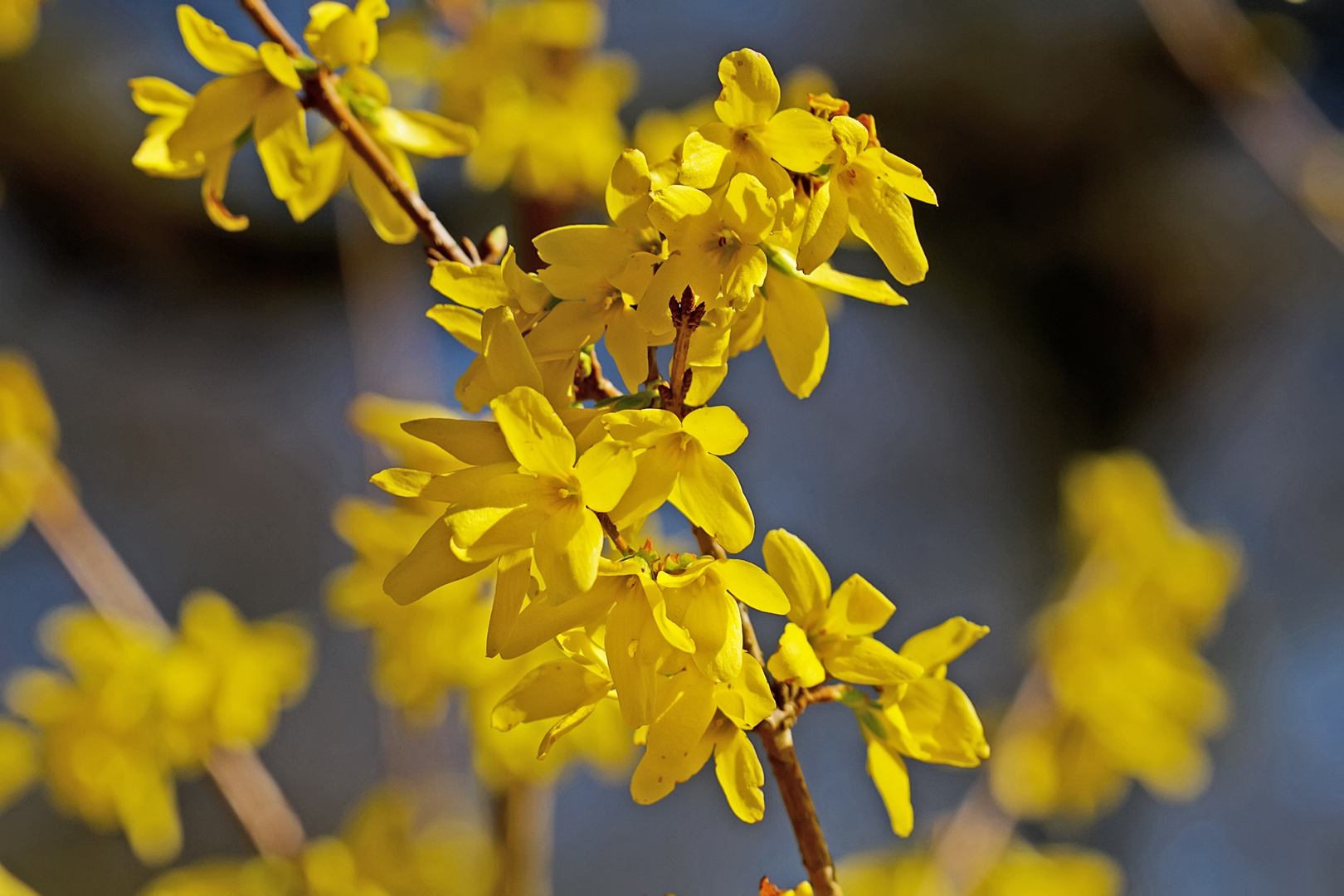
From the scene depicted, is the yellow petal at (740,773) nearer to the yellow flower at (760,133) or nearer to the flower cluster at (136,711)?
the yellow flower at (760,133)

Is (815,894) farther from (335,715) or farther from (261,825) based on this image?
(335,715)

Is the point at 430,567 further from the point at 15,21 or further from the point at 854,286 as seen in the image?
the point at 15,21

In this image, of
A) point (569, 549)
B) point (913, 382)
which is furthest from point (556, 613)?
point (913, 382)

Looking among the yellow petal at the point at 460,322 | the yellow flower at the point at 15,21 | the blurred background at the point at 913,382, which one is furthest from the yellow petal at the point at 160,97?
the blurred background at the point at 913,382

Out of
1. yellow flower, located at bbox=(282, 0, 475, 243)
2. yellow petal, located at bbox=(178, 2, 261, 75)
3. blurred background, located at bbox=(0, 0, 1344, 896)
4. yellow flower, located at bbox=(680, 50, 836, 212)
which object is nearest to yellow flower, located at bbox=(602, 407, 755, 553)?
yellow flower, located at bbox=(680, 50, 836, 212)

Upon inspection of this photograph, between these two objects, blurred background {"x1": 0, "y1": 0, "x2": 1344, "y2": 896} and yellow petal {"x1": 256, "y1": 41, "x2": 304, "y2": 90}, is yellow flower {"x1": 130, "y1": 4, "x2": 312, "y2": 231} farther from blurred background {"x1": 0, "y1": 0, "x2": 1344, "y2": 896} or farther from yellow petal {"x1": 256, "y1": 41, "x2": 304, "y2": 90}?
blurred background {"x1": 0, "y1": 0, "x2": 1344, "y2": 896}

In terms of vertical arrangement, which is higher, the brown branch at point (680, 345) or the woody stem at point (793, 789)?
the brown branch at point (680, 345)

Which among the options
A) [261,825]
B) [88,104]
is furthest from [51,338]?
[261,825]

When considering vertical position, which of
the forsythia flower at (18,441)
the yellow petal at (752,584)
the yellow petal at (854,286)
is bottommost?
the forsythia flower at (18,441)
